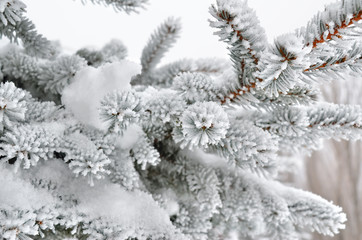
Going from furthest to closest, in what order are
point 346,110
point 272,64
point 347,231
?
point 347,231 < point 346,110 < point 272,64

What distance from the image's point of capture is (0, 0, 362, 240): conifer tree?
0.25 meters

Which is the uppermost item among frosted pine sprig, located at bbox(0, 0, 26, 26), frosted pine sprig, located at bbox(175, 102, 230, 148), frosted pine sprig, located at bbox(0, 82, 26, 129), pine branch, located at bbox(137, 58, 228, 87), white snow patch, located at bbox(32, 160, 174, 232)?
pine branch, located at bbox(137, 58, 228, 87)

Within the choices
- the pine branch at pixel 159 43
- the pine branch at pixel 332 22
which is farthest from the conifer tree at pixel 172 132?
the pine branch at pixel 159 43

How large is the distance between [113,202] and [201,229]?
0.43ft

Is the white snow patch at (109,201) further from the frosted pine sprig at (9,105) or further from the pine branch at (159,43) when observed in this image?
the pine branch at (159,43)

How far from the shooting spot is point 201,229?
39 cm

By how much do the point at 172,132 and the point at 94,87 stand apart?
107mm

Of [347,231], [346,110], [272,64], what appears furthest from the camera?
[347,231]

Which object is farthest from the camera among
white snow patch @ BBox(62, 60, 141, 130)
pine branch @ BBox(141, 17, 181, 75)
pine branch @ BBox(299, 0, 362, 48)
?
pine branch @ BBox(141, 17, 181, 75)

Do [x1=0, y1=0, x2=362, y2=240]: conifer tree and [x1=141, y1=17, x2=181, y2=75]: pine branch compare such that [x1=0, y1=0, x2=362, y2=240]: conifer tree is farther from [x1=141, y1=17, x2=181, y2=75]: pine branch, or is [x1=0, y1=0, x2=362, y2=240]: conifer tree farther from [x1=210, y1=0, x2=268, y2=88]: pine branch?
[x1=141, y1=17, x2=181, y2=75]: pine branch

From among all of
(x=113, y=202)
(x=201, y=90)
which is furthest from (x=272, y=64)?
(x=113, y=202)

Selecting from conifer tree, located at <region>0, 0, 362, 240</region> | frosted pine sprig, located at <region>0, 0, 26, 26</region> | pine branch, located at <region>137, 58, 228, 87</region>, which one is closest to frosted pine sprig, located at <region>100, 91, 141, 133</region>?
conifer tree, located at <region>0, 0, 362, 240</region>

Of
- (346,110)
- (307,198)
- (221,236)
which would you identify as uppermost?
(346,110)

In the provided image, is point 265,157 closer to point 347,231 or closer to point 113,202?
point 113,202
